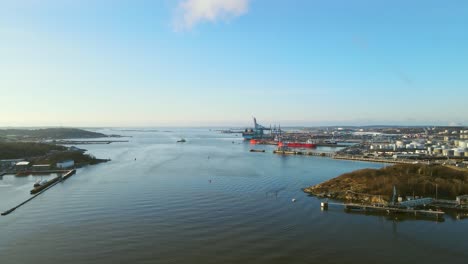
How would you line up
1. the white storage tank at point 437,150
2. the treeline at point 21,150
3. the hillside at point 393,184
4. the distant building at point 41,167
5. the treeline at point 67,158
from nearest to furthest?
the hillside at point 393,184 < the distant building at point 41,167 < the treeline at point 67,158 < the treeline at point 21,150 < the white storage tank at point 437,150

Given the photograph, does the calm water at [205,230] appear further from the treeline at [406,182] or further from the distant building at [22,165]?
the distant building at [22,165]

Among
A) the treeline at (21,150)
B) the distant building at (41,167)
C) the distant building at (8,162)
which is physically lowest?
the distant building at (41,167)

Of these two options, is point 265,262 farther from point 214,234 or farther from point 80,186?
point 80,186

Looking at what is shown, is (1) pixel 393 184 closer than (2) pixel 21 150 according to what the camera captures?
Yes

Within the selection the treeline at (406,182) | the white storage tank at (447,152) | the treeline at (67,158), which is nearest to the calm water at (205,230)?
the treeline at (406,182)

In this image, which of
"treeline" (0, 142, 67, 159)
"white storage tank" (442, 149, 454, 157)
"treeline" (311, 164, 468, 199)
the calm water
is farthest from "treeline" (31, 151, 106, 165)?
"white storage tank" (442, 149, 454, 157)

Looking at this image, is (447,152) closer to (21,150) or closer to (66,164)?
(66,164)

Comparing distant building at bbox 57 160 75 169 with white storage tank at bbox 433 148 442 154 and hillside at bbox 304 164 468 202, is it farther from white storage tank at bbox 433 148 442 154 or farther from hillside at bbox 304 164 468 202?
white storage tank at bbox 433 148 442 154

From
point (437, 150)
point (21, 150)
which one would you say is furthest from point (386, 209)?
point (21, 150)
